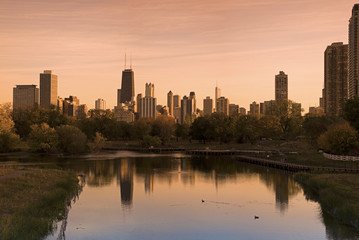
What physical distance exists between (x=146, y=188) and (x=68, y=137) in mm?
63652

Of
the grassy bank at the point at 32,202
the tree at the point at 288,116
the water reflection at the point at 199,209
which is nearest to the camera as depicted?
the grassy bank at the point at 32,202

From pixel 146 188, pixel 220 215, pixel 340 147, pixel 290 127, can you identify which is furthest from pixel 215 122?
pixel 220 215

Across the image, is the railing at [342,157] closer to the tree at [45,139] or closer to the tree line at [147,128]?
the tree line at [147,128]

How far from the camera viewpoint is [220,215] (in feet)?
136

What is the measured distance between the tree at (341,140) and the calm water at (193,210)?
1331 centimetres

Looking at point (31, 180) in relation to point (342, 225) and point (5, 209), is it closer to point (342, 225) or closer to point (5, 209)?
point (5, 209)

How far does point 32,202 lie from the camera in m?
39.8

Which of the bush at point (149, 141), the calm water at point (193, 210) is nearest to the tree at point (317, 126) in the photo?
the calm water at point (193, 210)

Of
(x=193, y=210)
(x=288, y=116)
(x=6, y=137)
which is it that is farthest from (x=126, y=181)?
(x=288, y=116)

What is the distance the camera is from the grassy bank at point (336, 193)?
3812cm

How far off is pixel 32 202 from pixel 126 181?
88.0ft

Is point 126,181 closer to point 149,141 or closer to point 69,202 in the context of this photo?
point 69,202

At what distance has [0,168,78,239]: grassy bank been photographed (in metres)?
31.4

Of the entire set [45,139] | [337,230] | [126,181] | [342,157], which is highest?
[45,139]
